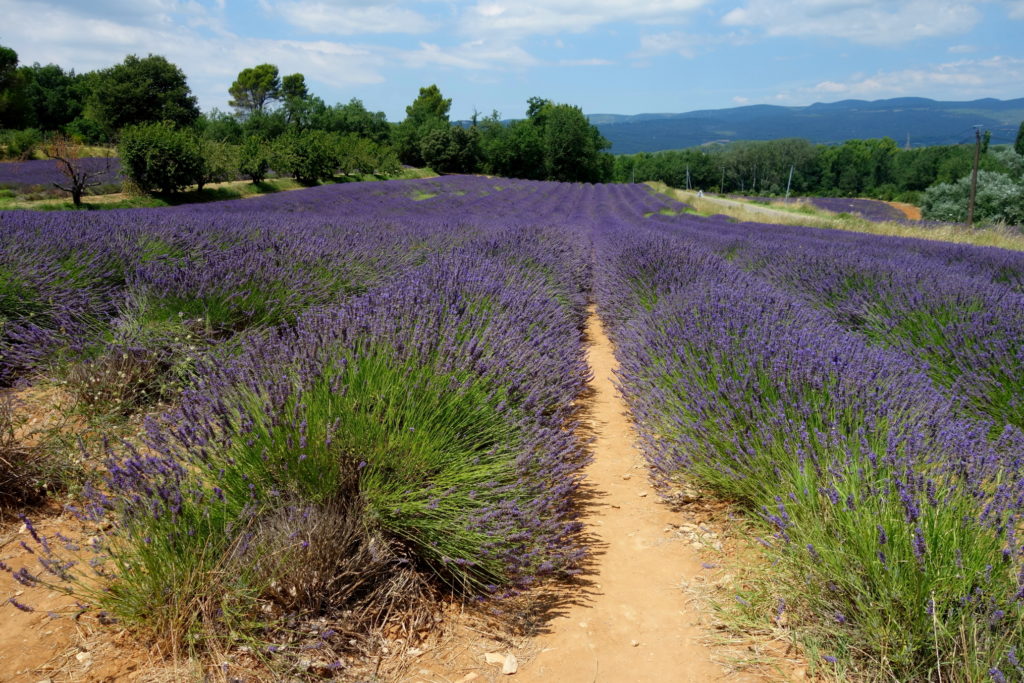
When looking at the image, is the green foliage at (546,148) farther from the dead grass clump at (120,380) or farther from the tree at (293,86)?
the dead grass clump at (120,380)

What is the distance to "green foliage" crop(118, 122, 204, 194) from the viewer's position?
17.7 m

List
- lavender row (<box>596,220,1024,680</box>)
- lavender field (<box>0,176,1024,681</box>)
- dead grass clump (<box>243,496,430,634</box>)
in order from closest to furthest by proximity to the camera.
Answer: lavender row (<box>596,220,1024,680</box>) < lavender field (<box>0,176,1024,681</box>) < dead grass clump (<box>243,496,430,634</box>)

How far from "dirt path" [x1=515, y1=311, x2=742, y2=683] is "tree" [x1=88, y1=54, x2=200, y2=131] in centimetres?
3736

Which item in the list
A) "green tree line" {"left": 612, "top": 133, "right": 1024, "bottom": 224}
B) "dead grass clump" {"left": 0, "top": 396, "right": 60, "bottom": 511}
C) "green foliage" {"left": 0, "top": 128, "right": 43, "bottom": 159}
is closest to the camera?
"dead grass clump" {"left": 0, "top": 396, "right": 60, "bottom": 511}

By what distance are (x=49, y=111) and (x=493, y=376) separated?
46.9 m

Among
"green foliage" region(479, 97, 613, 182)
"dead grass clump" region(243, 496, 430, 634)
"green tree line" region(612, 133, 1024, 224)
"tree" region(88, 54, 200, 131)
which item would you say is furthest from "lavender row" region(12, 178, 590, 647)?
"green tree line" region(612, 133, 1024, 224)

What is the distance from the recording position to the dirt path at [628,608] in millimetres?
1726

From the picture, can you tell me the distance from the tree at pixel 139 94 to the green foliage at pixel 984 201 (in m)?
43.7

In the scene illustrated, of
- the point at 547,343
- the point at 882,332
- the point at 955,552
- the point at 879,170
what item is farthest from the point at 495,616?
the point at 879,170

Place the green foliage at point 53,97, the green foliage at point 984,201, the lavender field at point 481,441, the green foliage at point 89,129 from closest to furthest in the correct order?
1. the lavender field at point 481,441
2. the green foliage at point 984,201
3. the green foliage at point 89,129
4. the green foliage at point 53,97

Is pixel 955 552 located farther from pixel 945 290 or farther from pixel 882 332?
pixel 945 290

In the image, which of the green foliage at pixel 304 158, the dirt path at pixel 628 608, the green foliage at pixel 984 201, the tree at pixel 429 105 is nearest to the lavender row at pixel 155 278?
the dirt path at pixel 628 608

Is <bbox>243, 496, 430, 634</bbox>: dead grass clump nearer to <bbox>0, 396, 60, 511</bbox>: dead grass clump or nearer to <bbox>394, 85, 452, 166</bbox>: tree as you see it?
<bbox>0, 396, 60, 511</bbox>: dead grass clump

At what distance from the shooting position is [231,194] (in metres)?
20.8
